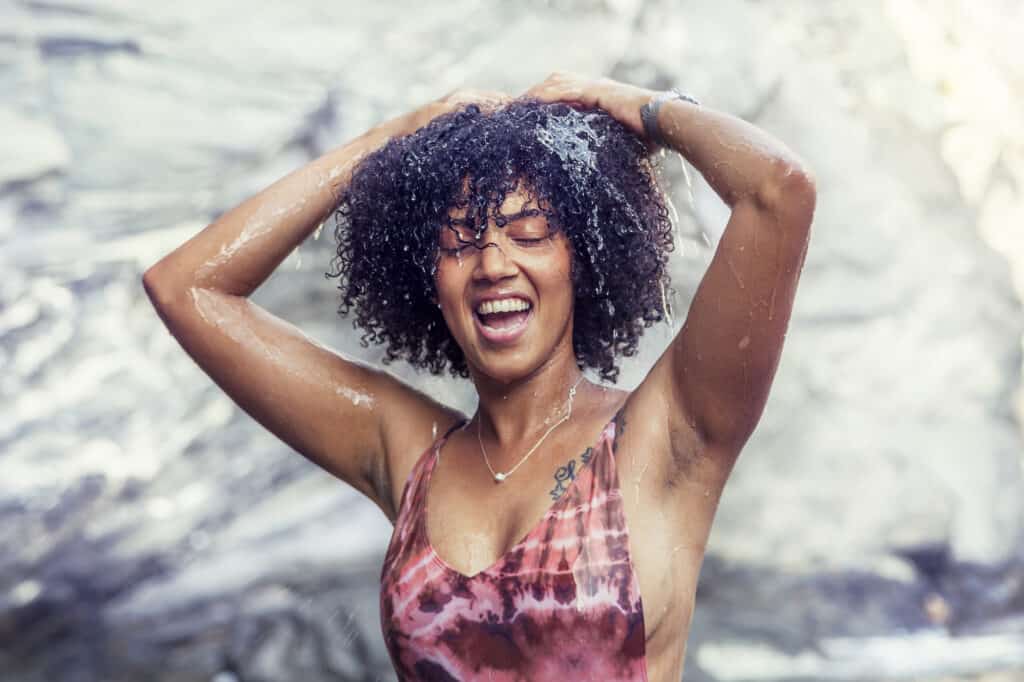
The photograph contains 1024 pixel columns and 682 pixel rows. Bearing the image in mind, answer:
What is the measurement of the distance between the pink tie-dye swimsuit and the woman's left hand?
0.47m

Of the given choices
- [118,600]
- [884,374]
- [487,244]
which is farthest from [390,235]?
[884,374]

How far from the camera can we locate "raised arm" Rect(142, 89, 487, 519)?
2127mm

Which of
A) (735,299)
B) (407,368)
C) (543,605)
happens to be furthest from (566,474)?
(407,368)

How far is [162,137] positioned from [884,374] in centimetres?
289

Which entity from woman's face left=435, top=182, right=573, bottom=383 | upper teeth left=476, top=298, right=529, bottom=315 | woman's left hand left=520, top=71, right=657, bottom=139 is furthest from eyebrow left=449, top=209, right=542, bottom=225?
woman's left hand left=520, top=71, right=657, bottom=139

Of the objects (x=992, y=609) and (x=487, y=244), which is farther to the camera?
(x=992, y=609)

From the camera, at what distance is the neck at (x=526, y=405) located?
1.94m

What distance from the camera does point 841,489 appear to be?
488 cm

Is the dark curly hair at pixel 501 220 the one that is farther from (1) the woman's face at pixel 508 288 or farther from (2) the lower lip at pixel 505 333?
(2) the lower lip at pixel 505 333

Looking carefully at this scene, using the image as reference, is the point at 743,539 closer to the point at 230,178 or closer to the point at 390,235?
the point at 230,178

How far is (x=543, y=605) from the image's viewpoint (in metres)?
1.69

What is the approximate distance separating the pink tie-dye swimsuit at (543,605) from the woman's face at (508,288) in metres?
0.18

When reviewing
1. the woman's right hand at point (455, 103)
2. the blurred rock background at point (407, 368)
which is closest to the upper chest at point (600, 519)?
the woman's right hand at point (455, 103)

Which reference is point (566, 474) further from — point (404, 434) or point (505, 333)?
point (404, 434)
